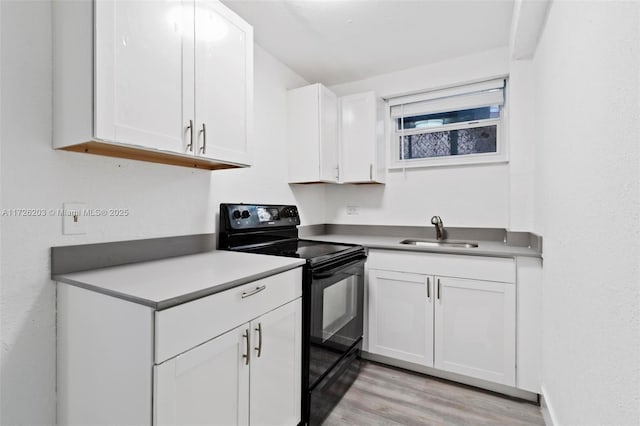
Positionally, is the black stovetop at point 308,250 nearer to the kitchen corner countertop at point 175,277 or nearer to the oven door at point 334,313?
the oven door at point 334,313

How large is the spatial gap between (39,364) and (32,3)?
135 centimetres

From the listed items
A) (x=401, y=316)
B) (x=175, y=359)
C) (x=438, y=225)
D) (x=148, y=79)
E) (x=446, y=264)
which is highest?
(x=148, y=79)

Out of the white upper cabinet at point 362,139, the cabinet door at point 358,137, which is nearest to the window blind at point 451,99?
the white upper cabinet at point 362,139

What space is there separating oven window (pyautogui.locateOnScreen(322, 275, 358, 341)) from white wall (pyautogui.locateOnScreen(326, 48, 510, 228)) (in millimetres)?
975

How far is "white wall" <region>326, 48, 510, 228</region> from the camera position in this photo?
7.79 feet

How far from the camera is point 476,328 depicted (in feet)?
6.41

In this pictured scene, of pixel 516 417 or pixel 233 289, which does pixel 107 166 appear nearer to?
pixel 233 289

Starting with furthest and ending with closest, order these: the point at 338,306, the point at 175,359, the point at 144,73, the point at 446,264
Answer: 1. the point at 446,264
2. the point at 338,306
3. the point at 144,73
4. the point at 175,359

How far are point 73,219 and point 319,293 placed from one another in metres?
1.15

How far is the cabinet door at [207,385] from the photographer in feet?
2.96

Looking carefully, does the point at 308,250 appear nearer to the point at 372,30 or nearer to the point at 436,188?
the point at 436,188

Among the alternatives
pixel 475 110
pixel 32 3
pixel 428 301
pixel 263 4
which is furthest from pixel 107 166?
pixel 475 110

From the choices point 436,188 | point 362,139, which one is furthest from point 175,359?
point 436,188

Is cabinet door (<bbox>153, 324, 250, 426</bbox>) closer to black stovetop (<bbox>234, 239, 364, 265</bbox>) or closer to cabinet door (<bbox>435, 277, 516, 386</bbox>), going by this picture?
black stovetop (<bbox>234, 239, 364, 265</bbox>)
